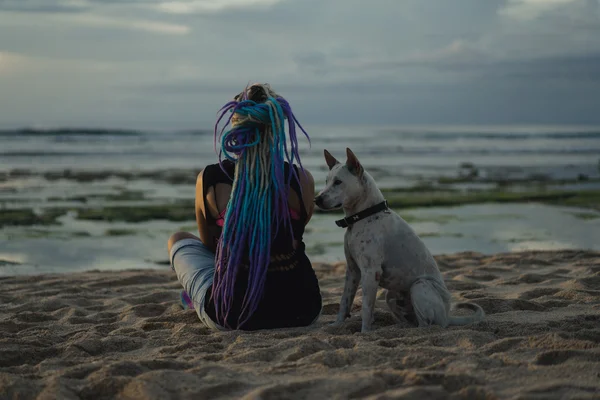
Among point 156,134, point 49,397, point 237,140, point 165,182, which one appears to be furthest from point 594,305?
point 156,134

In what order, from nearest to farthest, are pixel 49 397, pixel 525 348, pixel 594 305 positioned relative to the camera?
pixel 49 397
pixel 525 348
pixel 594 305

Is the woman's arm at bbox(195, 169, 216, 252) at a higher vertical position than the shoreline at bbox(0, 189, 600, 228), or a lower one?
higher

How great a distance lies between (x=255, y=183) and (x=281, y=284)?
803mm

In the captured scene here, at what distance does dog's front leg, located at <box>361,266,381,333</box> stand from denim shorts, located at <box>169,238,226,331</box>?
43.1 inches

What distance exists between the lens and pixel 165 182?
1931 cm

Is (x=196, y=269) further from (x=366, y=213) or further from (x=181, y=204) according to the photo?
(x=181, y=204)

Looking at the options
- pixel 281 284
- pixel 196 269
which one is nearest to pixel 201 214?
pixel 196 269

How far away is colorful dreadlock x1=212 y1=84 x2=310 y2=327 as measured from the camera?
4.68 meters

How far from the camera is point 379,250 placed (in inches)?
191

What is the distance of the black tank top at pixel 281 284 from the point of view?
16.1ft

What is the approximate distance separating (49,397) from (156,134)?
162 feet

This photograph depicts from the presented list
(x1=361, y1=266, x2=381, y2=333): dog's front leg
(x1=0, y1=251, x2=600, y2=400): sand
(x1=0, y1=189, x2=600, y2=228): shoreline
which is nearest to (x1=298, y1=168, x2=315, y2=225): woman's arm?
(x1=361, y1=266, x2=381, y2=333): dog's front leg

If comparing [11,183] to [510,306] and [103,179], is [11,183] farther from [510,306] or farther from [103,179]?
[510,306]

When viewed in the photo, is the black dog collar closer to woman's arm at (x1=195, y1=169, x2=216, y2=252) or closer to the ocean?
the ocean
